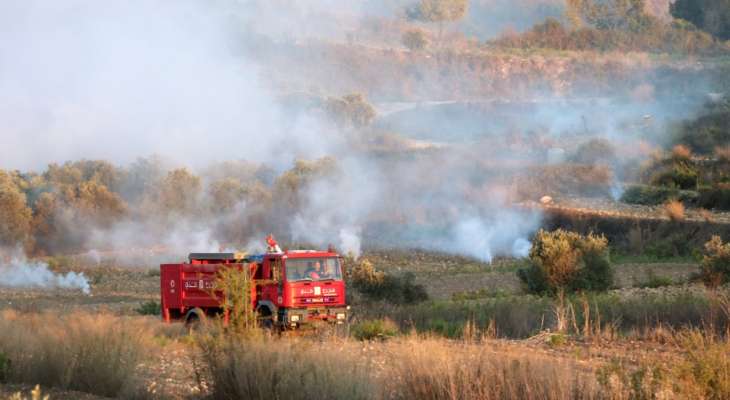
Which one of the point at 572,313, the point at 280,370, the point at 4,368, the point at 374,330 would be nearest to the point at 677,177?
the point at 374,330

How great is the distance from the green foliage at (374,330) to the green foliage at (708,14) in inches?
2740

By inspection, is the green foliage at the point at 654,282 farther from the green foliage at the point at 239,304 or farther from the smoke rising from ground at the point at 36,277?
the smoke rising from ground at the point at 36,277

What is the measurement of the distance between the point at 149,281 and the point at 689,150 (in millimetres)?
25316

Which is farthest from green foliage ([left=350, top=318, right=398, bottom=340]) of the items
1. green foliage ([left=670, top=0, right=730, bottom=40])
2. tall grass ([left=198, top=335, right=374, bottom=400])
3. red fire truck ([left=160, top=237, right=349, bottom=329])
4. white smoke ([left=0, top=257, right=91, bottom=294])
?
green foliage ([left=670, top=0, right=730, bottom=40])

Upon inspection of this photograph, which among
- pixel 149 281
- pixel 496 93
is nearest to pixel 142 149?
pixel 496 93

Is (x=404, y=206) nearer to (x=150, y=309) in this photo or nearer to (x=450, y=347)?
(x=150, y=309)

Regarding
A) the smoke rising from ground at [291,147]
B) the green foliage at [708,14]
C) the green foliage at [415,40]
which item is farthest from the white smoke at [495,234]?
the green foliage at [415,40]

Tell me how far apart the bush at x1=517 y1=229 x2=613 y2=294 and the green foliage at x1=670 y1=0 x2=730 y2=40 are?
5960 centimetres

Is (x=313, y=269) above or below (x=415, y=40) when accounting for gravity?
below

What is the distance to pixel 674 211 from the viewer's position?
40812 millimetres

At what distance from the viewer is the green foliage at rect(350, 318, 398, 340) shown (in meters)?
20.2

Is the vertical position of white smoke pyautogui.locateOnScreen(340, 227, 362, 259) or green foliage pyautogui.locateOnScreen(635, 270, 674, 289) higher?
white smoke pyautogui.locateOnScreen(340, 227, 362, 259)

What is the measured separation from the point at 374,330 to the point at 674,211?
896 inches

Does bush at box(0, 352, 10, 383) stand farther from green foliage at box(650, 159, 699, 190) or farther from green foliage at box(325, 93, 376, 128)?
green foliage at box(325, 93, 376, 128)
